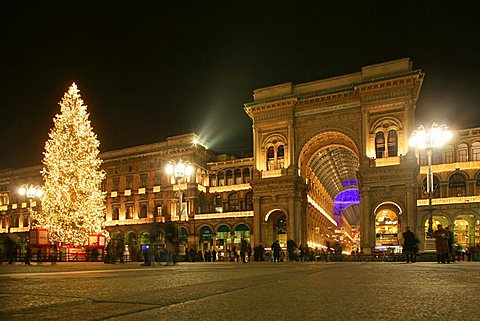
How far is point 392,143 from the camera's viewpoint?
3731 centimetres

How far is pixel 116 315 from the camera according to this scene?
2.28 m

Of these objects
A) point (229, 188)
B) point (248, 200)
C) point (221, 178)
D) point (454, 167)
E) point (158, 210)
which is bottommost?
point (158, 210)

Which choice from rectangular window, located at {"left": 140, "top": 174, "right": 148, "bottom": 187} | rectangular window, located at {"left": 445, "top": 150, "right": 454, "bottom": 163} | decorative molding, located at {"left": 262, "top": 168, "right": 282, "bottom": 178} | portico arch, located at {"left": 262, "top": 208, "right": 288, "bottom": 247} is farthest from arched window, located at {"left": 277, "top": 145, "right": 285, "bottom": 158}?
rectangular window, located at {"left": 140, "top": 174, "right": 148, "bottom": 187}

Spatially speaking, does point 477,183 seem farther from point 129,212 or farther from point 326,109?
point 129,212

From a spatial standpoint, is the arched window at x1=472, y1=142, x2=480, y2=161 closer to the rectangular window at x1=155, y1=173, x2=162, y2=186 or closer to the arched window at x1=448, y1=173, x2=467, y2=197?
the arched window at x1=448, y1=173, x2=467, y2=197

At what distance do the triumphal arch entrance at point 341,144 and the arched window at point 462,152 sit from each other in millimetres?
7673

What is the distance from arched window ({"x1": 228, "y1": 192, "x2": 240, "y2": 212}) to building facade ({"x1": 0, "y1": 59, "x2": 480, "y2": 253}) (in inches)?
4.4

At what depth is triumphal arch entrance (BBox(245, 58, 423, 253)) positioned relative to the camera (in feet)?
118

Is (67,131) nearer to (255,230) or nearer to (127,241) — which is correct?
(255,230)

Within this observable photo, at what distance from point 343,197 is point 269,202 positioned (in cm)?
4168

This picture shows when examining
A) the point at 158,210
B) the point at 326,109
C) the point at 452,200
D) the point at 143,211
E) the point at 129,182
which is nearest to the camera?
the point at 452,200

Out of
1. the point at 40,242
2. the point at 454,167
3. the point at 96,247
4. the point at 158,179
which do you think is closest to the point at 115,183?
the point at 158,179

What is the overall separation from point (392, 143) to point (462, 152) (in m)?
8.60

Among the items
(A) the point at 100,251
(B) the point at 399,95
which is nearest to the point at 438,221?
(B) the point at 399,95
